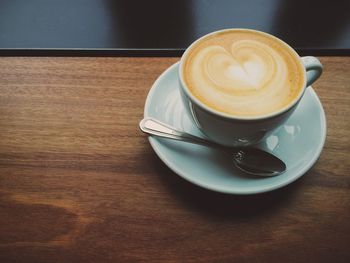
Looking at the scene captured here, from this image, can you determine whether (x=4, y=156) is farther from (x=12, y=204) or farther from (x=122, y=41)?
(x=122, y=41)

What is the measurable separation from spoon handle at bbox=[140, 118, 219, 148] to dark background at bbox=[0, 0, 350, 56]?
355 mm

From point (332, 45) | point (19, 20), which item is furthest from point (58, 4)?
point (332, 45)

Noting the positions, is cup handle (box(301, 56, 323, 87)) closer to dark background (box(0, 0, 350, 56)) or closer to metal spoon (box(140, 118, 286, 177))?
metal spoon (box(140, 118, 286, 177))

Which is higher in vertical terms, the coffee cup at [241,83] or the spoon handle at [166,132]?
the coffee cup at [241,83]

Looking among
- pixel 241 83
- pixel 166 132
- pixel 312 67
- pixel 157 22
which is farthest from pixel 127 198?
pixel 157 22

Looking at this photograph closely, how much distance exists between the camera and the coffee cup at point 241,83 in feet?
1.78

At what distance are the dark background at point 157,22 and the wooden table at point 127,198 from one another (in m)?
0.25

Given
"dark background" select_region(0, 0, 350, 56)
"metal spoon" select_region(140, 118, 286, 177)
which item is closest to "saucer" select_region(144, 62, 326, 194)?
"metal spoon" select_region(140, 118, 286, 177)

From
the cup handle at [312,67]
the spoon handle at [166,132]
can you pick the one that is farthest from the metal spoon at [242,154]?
the cup handle at [312,67]

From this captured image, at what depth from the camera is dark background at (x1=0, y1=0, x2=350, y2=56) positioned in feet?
3.10

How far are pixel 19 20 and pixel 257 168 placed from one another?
82 centimetres

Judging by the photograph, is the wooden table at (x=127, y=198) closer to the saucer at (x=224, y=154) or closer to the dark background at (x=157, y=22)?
the saucer at (x=224, y=154)

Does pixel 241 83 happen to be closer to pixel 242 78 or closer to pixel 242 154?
pixel 242 78

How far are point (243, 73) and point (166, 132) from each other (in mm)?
167
